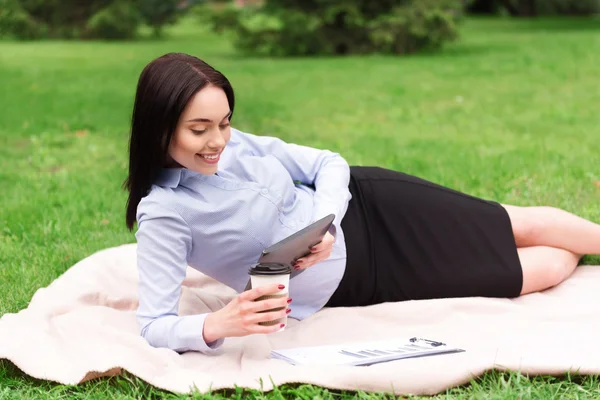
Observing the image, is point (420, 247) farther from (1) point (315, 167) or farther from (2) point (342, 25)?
(2) point (342, 25)

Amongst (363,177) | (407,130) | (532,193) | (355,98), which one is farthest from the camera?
(355,98)

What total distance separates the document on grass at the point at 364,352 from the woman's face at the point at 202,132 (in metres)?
0.71

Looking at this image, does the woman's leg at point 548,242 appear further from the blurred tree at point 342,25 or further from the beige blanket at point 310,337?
the blurred tree at point 342,25

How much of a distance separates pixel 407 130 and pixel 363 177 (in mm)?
4682

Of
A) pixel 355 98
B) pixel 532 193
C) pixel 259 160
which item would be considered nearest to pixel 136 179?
pixel 259 160

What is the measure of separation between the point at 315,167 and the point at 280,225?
45 centimetres

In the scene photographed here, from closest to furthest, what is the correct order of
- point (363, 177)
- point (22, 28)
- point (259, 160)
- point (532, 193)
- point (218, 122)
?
point (218, 122) → point (259, 160) → point (363, 177) → point (532, 193) → point (22, 28)

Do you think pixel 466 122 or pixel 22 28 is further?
pixel 22 28

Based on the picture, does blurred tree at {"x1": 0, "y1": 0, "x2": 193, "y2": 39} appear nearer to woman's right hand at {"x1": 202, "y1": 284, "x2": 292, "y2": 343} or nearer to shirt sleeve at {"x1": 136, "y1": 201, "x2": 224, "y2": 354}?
shirt sleeve at {"x1": 136, "y1": 201, "x2": 224, "y2": 354}

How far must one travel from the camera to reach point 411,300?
3.55 m

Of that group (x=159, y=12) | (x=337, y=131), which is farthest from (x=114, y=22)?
(x=337, y=131)

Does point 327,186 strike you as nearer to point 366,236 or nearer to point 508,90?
point 366,236

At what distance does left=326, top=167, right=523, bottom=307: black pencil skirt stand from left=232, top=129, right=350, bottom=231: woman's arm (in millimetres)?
140

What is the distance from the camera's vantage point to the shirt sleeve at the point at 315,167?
11.2ft
